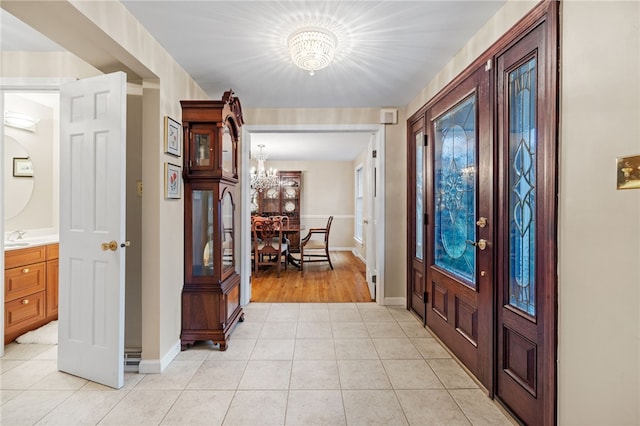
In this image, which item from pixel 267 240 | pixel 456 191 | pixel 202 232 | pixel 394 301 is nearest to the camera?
pixel 456 191

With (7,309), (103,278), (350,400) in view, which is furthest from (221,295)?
(7,309)

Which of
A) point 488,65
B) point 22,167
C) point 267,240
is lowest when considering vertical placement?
point 267,240

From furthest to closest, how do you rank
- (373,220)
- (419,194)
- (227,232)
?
Answer: (373,220)
(419,194)
(227,232)

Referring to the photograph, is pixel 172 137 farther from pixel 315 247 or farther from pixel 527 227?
pixel 315 247

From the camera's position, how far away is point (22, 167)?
3.10 meters

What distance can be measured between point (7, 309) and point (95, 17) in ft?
8.29

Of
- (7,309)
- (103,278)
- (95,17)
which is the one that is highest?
(95,17)

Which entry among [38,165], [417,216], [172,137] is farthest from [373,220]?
[38,165]

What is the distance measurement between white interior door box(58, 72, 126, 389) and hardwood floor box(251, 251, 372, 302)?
6.38 ft

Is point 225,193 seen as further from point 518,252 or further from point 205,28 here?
point 518,252

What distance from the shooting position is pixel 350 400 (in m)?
1.81

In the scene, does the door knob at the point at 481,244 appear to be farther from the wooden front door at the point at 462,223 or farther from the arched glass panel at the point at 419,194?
the arched glass panel at the point at 419,194

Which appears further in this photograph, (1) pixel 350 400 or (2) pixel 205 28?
(2) pixel 205 28

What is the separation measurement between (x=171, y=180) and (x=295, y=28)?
1412mm
